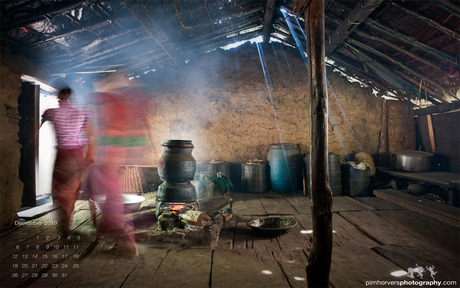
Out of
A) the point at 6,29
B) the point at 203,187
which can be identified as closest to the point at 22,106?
the point at 6,29

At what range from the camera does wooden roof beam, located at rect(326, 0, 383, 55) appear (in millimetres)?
3381

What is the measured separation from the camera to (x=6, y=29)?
10.2 feet

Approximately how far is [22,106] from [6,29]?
1459 millimetres

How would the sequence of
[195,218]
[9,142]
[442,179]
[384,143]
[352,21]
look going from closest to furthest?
[195,218]
[9,142]
[352,21]
[442,179]
[384,143]

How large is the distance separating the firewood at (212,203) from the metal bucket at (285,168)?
1.50 m

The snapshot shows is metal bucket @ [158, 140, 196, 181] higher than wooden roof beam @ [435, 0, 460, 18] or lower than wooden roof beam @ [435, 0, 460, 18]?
lower

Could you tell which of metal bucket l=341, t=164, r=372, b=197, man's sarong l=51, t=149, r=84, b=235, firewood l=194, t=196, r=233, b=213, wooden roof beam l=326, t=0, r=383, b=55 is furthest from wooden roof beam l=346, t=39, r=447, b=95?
man's sarong l=51, t=149, r=84, b=235

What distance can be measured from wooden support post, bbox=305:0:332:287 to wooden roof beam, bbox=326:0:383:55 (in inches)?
71.9

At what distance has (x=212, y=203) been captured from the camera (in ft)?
15.6

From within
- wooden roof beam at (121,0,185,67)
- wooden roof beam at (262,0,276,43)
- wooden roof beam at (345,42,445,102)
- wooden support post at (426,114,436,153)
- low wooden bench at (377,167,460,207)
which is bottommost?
low wooden bench at (377,167,460,207)

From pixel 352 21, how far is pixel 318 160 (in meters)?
3.11
